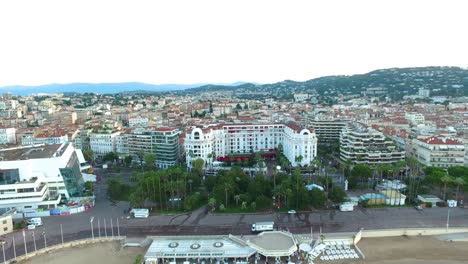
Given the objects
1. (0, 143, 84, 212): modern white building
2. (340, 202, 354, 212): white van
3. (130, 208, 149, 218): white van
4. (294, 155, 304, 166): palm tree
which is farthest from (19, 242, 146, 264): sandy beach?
(294, 155, 304, 166): palm tree

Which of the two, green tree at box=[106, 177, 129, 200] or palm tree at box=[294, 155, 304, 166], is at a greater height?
palm tree at box=[294, 155, 304, 166]

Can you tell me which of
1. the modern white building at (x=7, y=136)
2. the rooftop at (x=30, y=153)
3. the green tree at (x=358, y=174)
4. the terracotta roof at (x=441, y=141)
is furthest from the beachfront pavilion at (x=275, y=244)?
the modern white building at (x=7, y=136)

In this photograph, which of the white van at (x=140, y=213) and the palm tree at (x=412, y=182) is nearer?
the white van at (x=140, y=213)

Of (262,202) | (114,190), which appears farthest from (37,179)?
(262,202)

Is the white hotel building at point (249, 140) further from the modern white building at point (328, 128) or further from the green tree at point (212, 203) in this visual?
the green tree at point (212, 203)

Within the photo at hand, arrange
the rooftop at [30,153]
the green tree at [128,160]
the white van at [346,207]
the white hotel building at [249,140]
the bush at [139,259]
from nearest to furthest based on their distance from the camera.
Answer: the bush at [139,259], the white van at [346,207], the rooftop at [30,153], the white hotel building at [249,140], the green tree at [128,160]

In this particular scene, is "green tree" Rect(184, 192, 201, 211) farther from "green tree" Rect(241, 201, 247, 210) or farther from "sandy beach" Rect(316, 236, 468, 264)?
"sandy beach" Rect(316, 236, 468, 264)

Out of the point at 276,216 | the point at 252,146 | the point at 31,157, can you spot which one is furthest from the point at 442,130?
the point at 31,157
